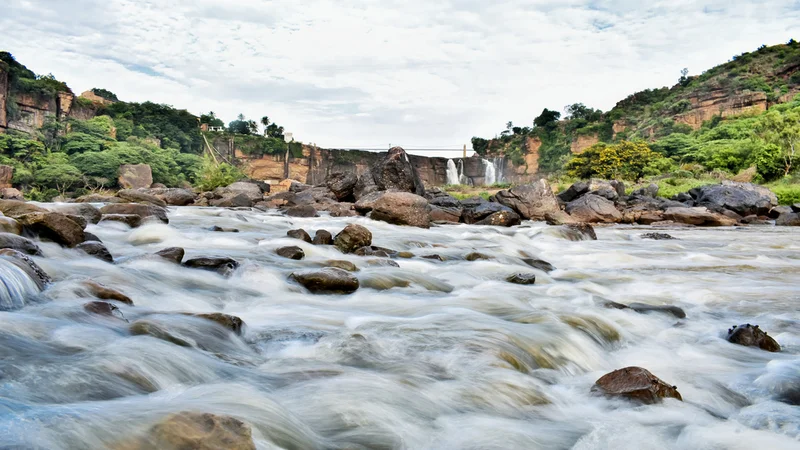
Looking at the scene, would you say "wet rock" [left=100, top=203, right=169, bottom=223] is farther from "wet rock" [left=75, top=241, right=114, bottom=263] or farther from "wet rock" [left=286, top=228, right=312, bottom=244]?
"wet rock" [left=75, top=241, right=114, bottom=263]

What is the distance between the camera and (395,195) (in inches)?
551

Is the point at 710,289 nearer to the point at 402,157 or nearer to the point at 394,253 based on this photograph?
the point at 394,253

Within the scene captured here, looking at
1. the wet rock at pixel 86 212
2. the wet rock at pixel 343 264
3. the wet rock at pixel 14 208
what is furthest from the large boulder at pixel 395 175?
the wet rock at pixel 343 264

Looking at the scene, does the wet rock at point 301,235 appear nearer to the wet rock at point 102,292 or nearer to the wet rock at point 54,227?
the wet rock at point 54,227

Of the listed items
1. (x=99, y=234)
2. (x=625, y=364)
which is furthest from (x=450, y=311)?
(x=99, y=234)

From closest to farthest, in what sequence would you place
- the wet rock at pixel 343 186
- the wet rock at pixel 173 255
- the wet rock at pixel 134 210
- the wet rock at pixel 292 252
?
the wet rock at pixel 173 255
the wet rock at pixel 292 252
the wet rock at pixel 134 210
the wet rock at pixel 343 186

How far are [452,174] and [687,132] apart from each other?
2115cm

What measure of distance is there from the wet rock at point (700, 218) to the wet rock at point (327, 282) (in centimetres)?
1597

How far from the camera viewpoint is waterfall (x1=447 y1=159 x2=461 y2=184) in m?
58.8

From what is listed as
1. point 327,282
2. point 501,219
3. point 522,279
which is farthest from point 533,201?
point 327,282

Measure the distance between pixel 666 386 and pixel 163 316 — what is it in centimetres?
298

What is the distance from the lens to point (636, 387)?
3.01 meters

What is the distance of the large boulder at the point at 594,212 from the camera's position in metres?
19.5

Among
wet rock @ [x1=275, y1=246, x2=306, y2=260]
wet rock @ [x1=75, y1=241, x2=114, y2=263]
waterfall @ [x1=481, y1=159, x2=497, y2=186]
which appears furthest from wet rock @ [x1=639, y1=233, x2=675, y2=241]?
waterfall @ [x1=481, y1=159, x2=497, y2=186]
